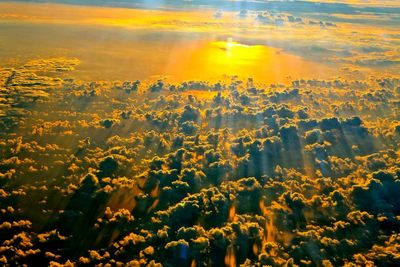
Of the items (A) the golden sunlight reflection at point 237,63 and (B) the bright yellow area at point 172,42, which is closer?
(A) the golden sunlight reflection at point 237,63

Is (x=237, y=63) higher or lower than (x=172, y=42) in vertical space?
lower

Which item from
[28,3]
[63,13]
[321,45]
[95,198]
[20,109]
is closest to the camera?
[95,198]

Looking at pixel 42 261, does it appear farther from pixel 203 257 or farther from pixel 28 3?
pixel 28 3

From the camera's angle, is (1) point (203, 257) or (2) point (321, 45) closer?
(1) point (203, 257)

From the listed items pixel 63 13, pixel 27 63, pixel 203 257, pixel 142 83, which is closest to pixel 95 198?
pixel 203 257

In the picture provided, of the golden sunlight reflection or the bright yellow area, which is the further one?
the bright yellow area

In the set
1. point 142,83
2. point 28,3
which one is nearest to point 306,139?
point 142,83

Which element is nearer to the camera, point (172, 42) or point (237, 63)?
point (237, 63)

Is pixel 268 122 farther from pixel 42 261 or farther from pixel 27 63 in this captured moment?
pixel 27 63

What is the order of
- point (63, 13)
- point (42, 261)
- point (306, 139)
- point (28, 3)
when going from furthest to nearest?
1. point (28, 3)
2. point (63, 13)
3. point (306, 139)
4. point (42, 261)
